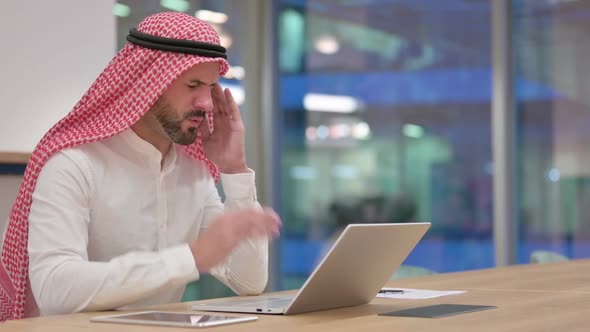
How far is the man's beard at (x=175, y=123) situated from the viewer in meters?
2.31

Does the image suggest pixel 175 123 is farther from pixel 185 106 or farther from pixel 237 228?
pixel 237 228

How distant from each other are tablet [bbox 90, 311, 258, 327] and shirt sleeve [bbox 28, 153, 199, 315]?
0.17 metres

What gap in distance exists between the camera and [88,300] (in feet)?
6.18

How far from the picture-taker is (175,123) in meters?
2.31

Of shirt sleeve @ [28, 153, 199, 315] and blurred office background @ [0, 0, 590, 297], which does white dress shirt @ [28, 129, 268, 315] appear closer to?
shirt sleeve @ [28, 153, 199, 315]

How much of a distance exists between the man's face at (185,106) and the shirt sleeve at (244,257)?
0.20 m

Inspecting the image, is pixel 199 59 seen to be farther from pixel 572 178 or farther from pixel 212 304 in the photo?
pixel 572 178

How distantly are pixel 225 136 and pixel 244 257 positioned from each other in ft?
1.10

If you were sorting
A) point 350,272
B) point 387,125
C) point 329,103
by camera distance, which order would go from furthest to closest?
point 329,103
point 387,125
point 350,272

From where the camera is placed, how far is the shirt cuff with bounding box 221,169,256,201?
2.45 m

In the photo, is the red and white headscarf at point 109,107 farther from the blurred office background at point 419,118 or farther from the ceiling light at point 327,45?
the ceiling light at point 327,45

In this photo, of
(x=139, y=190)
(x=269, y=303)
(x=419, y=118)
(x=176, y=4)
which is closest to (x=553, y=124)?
(x=419, y=118)

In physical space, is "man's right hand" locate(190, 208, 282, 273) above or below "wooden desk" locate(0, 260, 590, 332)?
above

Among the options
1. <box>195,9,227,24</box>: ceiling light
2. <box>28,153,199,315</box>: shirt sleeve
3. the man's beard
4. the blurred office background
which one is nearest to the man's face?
the man's beard
